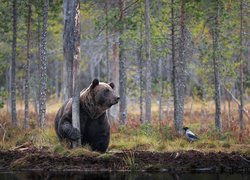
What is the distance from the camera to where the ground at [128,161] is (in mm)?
12125

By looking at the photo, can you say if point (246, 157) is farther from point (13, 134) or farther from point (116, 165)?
point (13, 134)

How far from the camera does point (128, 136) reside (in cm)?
1742

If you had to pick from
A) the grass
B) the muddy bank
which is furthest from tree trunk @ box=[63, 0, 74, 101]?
the muddy bank

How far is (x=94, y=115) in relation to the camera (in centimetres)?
1364

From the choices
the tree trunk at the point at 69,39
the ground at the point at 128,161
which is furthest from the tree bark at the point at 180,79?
the tree trunk at the point at 69,39

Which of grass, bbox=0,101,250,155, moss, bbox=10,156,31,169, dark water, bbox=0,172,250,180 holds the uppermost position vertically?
grass, bbox=0,101,250,155

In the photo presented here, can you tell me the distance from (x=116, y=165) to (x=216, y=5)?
8.56 metres

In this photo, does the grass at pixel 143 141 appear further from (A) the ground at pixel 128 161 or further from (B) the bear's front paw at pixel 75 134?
(B) the bear's front paw at pixel 75 134

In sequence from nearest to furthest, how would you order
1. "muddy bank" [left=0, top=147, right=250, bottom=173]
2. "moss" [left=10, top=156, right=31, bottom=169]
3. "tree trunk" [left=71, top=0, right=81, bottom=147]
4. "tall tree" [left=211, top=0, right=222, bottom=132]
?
1. "muddy bank" [left=0, top=147, right=250, bottom=173]
2. "moss" [left=10, top=156, right=31, bottom=169]
3. "tree trunk" [left=71, top=0, right=81, bottom=147]
4. "tall tree" [left=211, top=0, right=222, bottom=132]

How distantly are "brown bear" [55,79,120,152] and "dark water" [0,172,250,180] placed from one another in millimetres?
1836

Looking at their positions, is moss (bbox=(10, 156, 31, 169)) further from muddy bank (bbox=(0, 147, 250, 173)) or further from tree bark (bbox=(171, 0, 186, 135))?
tree bark (bbox=(171, 0, 186, 135))

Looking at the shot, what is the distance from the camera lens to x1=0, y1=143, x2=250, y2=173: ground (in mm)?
12125

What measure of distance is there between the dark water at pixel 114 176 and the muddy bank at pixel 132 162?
1.28 ft

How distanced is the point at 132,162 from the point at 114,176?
103 cm
